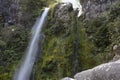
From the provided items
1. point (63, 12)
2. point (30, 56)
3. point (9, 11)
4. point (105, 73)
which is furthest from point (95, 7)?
point (105, 73)

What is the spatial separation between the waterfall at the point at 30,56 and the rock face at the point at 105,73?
31.9 feet

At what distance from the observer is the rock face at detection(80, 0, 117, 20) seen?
15.5 metres

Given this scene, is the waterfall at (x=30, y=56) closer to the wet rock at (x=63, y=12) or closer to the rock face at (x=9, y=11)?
the wet rock at (x=63, y=12)

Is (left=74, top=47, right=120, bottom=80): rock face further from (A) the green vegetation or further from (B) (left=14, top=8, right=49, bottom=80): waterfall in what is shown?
(B) (left=14, top=8, right=49, bottom=80): waterfall

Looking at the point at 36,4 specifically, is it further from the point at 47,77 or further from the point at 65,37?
the point at 47,77

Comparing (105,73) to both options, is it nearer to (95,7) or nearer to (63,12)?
(63,12)

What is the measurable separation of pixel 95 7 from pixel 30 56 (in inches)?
207

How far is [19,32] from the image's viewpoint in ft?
51.7

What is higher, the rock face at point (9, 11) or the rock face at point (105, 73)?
the rock face at point (105, 73)

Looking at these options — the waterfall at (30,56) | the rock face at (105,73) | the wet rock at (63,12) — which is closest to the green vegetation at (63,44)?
the wet rock at (63,12)

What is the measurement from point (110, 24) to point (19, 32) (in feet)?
18.5

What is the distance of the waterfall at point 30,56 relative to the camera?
44.5 ft

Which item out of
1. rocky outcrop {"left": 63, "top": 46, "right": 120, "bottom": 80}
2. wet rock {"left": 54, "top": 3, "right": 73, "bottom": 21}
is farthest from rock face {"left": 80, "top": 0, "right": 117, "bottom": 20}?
rocky outcrop {"left": 63, "top": 46, "right": 120, "bottom": 80}

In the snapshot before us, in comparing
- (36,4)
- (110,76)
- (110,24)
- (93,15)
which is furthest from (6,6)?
(110,76)
